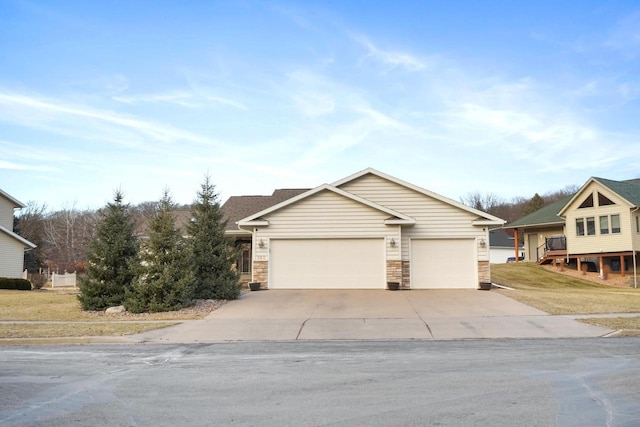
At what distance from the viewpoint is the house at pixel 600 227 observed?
32.4m

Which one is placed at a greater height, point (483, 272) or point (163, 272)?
point (163, 272)

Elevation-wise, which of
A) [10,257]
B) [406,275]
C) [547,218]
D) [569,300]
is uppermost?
[547,218]

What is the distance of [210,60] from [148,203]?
62.2 metres

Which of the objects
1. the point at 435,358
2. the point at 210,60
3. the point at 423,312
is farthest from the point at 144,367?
the point at 210,60

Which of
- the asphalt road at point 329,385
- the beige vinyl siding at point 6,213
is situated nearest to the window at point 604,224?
the asphalt road at point 329,385

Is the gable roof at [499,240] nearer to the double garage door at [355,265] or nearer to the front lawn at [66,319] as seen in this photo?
the double garage door at [355,265]

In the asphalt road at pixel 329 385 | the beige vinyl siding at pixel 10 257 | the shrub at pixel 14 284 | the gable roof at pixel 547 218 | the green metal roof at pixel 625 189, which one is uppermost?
the green metal roof at pixel 625 189

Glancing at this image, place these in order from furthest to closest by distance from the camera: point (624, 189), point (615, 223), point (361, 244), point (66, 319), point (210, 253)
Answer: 1. point (624, 189)
2. point (615, 223)
3. point (361, 244)
4. point (210, 253)
5. point (66, 319)

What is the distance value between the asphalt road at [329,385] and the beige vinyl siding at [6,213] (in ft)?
101

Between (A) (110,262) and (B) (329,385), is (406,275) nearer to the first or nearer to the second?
(A) (110,262)

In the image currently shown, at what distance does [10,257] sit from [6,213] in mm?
5609

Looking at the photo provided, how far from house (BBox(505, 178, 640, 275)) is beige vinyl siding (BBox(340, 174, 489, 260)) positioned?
1492 centimetres

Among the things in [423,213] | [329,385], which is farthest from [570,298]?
[329,385]

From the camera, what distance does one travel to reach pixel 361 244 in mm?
22453
